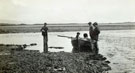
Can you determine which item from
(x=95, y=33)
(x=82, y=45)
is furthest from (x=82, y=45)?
(x=95, y=33)

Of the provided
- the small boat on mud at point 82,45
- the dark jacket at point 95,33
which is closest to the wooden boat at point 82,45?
the small boat on mud at point 82,45

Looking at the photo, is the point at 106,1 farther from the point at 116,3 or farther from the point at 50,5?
the point at 50,5

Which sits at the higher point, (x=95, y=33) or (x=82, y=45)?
(x=95, y=33)

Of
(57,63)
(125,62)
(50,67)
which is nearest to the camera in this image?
(50,67)

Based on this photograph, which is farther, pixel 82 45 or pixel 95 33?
pixel 82 45

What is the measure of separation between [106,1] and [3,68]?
4.31 meters

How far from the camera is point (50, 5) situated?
9.40m

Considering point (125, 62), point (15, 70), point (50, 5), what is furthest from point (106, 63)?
point (15, 70)

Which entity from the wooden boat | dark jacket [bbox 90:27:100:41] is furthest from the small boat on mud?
dark jacket [bbox 90:27:100:41]

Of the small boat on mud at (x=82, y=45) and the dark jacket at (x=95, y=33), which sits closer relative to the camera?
the dark jacket at (x=95, y=33)

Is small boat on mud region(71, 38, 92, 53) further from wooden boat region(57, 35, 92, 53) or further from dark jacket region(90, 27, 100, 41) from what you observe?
dark jacket region(90, 27, 100, 41)

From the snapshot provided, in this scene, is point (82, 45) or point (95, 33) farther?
point (82, 45)

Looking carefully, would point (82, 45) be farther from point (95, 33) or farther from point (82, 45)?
point (95, 33)

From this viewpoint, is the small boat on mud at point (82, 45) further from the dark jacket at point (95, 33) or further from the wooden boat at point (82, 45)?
the dark jacket at point (95, 33)
